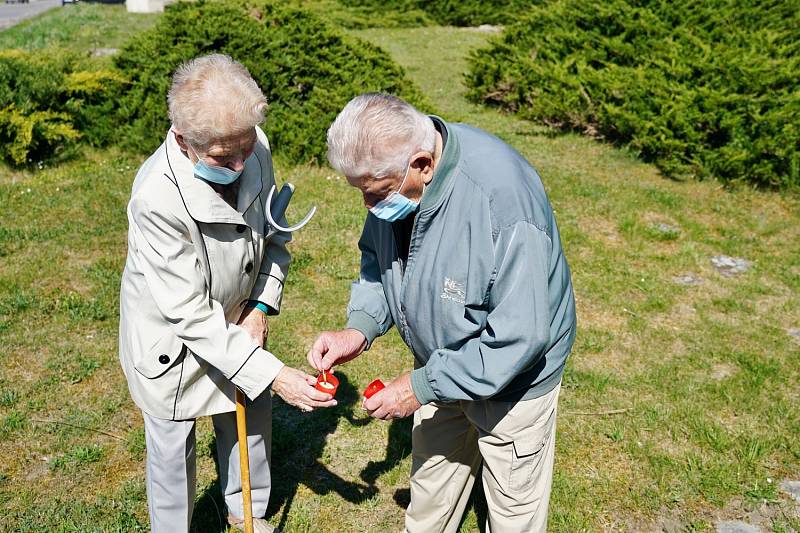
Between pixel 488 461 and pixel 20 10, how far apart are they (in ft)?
77.4

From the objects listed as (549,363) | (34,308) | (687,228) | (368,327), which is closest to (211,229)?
(368,327)

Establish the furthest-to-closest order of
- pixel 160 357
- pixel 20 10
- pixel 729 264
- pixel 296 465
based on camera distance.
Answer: pixel 20 10 < pixel 729 264 < pixel 296 465 < pixel 160 357

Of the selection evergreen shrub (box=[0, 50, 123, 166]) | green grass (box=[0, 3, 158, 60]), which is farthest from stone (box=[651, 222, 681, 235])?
green grass (box=[0, 3, 158, 60])

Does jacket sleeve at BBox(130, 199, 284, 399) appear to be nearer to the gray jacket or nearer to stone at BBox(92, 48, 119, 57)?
the gray jacket

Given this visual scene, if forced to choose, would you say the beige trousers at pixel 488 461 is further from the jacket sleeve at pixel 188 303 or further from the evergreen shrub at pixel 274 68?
the evergreen shrub at pixel 274 68

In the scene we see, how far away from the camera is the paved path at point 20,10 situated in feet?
62.6

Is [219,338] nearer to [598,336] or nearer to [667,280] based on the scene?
[598,336]

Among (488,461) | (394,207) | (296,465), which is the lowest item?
(296,465)

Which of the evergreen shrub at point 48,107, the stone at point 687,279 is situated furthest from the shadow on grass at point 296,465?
the evergreen shrub at point 48,107

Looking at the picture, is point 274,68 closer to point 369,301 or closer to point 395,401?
point 369,301

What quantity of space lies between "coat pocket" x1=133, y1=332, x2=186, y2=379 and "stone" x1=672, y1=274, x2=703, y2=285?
14.8 feet

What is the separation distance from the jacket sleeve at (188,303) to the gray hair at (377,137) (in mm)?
701

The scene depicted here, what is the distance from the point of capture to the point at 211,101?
2475mm

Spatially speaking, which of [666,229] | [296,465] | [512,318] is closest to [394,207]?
[512,318]
